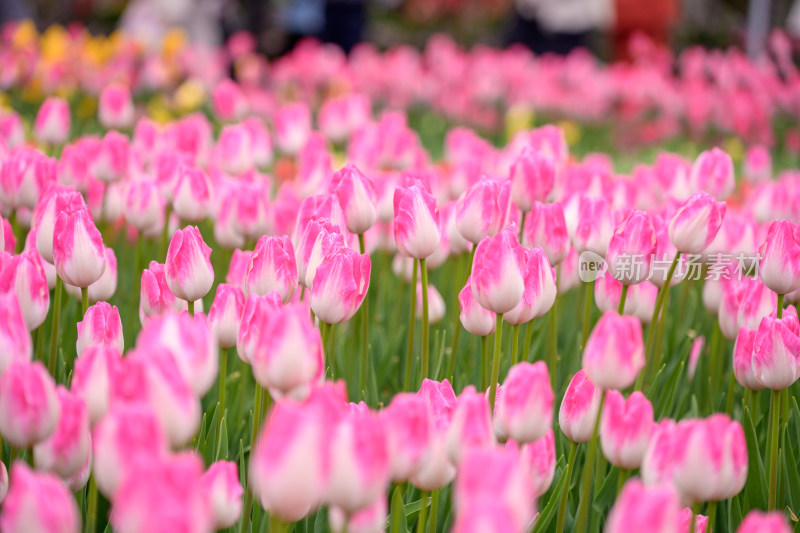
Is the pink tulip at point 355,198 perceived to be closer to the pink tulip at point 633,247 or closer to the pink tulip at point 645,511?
the pink tulip at point 633,247

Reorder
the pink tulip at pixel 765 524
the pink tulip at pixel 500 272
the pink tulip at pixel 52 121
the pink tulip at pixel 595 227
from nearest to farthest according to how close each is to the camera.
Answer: the pink tulip at pixel 765 524 → the pink tulip at pixel 500 272 → the pink tulip at pixel 595 227 → the pink tulip at pixel 52 121

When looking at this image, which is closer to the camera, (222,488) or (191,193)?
(222,488)

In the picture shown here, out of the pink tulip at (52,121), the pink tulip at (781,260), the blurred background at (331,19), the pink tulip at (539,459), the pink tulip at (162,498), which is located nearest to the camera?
the pink tulip at (162,498)

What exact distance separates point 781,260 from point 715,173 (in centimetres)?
61

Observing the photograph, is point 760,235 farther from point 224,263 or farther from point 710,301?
point 224,263

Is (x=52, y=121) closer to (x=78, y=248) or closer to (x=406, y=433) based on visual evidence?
(x=78, y=248)

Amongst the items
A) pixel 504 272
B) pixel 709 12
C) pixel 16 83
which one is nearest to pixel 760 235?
pixel 504 272

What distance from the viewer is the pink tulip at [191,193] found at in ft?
6.17

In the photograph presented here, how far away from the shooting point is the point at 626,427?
1101mm

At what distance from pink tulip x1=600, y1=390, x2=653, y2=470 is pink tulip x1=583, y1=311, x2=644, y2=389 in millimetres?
25

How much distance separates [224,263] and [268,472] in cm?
168

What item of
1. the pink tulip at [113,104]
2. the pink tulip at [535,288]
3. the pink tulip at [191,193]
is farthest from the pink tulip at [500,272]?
the pink tulip at [113,104]

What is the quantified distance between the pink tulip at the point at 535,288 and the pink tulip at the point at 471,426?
41 cm

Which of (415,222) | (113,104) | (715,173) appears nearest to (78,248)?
(415,222)
